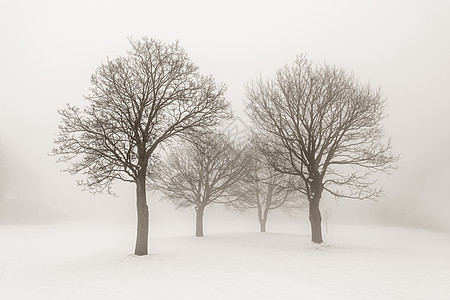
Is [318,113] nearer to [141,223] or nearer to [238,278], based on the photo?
[238,278]

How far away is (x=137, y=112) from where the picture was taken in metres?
17.9

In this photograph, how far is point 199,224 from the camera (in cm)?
2881

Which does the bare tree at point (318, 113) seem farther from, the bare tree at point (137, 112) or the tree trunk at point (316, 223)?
the bare tree at point (137, 112)

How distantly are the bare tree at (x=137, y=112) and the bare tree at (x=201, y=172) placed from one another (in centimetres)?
904

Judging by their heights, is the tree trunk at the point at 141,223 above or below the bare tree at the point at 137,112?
below

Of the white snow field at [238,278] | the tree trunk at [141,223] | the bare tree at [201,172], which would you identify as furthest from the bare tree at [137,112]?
the bare tree at [201,172]

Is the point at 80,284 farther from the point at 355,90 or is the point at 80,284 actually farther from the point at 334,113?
the point at 355,90

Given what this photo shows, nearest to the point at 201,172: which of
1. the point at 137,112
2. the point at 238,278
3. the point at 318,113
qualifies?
the point at 137,112

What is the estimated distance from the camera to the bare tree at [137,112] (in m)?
16.0

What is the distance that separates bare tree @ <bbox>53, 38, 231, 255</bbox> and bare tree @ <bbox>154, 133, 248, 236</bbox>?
29.6 ft

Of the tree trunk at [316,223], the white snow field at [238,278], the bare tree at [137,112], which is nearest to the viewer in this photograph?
the white snow field at [238,278]

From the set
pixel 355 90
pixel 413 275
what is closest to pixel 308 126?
pixel 355 90

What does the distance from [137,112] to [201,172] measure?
12.0 meters

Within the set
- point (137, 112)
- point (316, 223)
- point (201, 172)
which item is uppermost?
point (137, 112)
